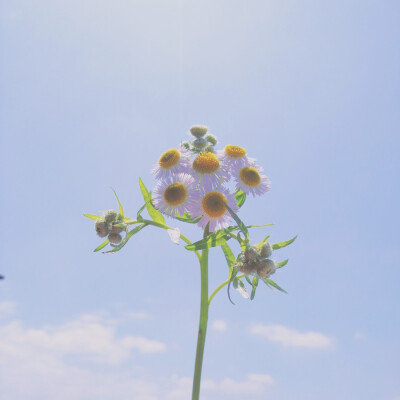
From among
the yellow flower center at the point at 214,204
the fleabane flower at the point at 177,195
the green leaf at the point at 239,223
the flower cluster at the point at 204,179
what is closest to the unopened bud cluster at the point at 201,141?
the flower cluster at the point at 204,179

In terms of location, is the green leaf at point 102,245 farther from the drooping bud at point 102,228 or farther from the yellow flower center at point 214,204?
the yellow flower center at point 214,204

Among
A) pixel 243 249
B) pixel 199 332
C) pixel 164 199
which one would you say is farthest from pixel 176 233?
pixel 199 332

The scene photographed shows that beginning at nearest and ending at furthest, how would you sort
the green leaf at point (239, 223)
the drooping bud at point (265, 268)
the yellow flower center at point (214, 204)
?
the drooping bud at point (265, 268) < the green leaf at point (239, 223) < the yellow flower center at point (214, 204)

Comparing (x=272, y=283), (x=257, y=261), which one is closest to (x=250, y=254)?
(x=257, y=261)

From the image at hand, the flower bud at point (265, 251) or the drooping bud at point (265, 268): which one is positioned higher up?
the flower bud at point (265, 251)

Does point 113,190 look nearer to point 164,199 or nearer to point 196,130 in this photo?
point 164,199

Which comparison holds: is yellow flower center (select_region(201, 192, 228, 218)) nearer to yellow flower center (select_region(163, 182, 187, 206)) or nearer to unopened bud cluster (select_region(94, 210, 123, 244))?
yellow flower center (select_region(163, 182, 187, 206))

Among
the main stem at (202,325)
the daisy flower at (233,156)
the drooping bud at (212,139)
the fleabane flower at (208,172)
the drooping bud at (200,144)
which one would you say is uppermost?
the drooping bud at (212,139)
